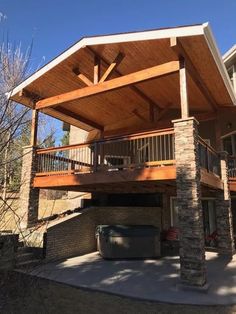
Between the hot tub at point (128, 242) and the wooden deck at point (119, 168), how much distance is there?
1551 mm

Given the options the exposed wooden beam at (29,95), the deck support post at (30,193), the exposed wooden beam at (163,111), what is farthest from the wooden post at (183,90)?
the exposed wooden beam at (29,95)

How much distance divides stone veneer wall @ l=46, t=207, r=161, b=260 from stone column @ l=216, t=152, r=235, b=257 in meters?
2.85

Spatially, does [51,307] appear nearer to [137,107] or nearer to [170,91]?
[170,91]

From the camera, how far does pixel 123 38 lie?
30.2 feet

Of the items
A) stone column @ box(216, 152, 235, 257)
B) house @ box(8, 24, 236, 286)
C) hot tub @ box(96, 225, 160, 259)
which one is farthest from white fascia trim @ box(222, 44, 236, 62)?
hot tub @ box(96, 225, 160, 259)

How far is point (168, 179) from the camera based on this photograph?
8688 mm

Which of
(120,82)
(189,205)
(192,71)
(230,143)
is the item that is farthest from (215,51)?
(230,143)

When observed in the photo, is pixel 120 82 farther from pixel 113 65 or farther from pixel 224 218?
pixel 224 218

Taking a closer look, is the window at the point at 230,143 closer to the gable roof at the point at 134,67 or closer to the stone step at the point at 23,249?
the gable roof at the point at 134,67

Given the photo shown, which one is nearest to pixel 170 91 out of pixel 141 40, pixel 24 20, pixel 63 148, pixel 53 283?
pixel 141 40

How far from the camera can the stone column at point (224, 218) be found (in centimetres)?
1133

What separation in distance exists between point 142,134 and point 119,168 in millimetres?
2160

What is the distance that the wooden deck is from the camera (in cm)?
908

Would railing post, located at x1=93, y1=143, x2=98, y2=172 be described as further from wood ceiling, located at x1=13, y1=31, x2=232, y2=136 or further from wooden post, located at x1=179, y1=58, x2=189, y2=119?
wooden post, located at x1=179, y1=58, x2=189, y2=119
